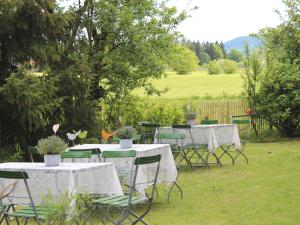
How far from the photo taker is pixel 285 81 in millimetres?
17203

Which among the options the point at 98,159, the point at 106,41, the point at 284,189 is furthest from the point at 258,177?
the point at 106,41

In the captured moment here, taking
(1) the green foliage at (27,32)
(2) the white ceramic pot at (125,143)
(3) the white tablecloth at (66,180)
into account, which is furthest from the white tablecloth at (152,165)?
(1) the green foliage at (27,32)

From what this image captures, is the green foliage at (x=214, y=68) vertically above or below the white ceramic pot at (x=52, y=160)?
above

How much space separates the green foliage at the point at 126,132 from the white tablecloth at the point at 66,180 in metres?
1.51

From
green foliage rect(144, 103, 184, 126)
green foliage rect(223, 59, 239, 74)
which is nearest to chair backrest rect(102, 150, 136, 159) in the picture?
green foliage rect(144, 103, 184, 126)

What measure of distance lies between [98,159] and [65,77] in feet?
13.9

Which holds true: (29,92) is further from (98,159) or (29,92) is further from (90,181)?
(90,181)

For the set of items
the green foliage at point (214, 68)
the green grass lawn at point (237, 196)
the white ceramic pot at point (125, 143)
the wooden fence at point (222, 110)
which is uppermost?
the green foliage at point (214, 68)

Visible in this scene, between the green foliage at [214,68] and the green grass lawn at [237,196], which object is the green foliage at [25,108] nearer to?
the green grass lawn at [237,196]

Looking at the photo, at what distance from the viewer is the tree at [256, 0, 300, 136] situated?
17156mm

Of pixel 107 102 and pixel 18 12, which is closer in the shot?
pixel 18 12

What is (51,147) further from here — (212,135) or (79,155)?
(212,135)

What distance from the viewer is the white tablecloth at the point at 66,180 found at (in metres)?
6.27

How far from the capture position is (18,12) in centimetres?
1096
